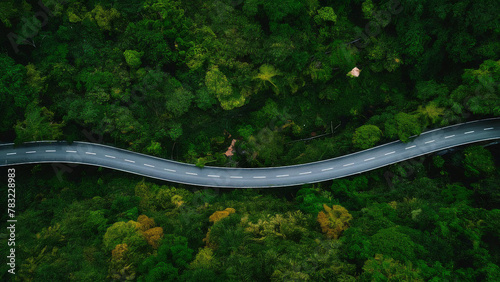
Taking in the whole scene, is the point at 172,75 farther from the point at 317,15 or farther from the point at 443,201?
the point at 443,201

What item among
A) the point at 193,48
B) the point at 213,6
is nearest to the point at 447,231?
the point at 193,48

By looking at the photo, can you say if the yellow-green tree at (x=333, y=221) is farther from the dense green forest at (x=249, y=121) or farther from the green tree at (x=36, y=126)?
the green tree at (x=36, y=126)

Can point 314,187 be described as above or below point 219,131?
below

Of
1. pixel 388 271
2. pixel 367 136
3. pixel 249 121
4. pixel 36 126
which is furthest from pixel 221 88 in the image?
pixel 388 271

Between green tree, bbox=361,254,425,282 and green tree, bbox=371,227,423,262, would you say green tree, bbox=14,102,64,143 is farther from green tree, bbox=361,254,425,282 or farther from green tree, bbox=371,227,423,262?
green tree, bbox=371,227,423,262

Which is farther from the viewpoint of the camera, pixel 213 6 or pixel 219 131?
pixel 219 131

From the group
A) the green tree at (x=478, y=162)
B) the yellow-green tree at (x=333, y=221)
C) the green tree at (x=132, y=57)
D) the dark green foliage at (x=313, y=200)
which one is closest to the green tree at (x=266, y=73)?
the green tree at (x=132, y=57)
